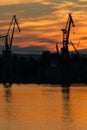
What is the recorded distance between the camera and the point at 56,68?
10638 centimetres

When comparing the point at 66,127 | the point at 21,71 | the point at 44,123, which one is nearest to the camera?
the point at 66,127

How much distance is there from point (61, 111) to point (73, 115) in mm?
3287

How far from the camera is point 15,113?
31.5 meters

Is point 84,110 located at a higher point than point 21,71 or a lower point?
higher

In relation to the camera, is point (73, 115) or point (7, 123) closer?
point (7, 123)

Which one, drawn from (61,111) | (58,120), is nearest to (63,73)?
(61,111)

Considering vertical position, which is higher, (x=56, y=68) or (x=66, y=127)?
(x=66, y=127)

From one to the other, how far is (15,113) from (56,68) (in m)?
75.0

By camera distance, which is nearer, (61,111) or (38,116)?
(38,116)

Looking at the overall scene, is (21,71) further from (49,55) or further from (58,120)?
(58,120)

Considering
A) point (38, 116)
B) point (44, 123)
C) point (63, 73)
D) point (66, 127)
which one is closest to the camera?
point (66, 127)

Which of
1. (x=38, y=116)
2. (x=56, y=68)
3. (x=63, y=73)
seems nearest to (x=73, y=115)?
(x=38, y=116)

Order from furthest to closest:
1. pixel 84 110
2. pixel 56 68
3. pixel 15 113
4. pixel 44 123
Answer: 1. pixel 56 68
2. pixel 84 110
3. pixel 15 113
4. pixel 44 123

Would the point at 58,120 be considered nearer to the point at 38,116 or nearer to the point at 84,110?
the point at 38,116
